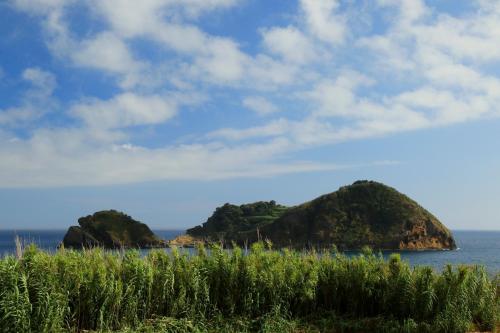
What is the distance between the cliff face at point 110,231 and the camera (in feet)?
294

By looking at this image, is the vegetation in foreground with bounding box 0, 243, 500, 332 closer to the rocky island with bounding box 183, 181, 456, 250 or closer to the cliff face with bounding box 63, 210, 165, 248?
the cliff face with bounding box 63, 210, 165, 248

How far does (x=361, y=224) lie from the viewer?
→ 101875 mm

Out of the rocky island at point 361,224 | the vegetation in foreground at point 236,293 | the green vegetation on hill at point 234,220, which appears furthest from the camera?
the green vegetation on hill at point 234,220

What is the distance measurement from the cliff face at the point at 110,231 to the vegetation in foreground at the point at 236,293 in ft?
255

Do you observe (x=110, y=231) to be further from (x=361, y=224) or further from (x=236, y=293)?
(x=236, y=293)

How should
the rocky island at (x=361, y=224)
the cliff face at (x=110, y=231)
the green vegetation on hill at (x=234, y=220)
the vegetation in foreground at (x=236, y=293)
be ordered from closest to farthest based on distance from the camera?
the vegetation in foreground at (x=236, y=293)
the cliff face at (x=110, y=231)
the rocky island at (x=361, y=224)
the green vegetation on hill at (x=234, y=220)

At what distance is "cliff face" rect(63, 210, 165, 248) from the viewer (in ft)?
294

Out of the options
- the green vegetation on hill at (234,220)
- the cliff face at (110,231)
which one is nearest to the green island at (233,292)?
the cliff face at (110,231)

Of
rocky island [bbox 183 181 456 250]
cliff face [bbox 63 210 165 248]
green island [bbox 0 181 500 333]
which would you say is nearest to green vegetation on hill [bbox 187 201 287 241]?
rocky island [bbox 183 181 456 250]

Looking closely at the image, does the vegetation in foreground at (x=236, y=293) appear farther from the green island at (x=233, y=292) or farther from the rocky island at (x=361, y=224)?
the rocky island at (x=361, y=224)

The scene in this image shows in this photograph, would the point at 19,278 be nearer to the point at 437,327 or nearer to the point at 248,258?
the point at 248,258

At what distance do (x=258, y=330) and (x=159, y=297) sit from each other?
2263 millimetres

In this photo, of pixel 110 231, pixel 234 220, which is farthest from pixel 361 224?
pixel 110 231

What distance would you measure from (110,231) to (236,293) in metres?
82.5
